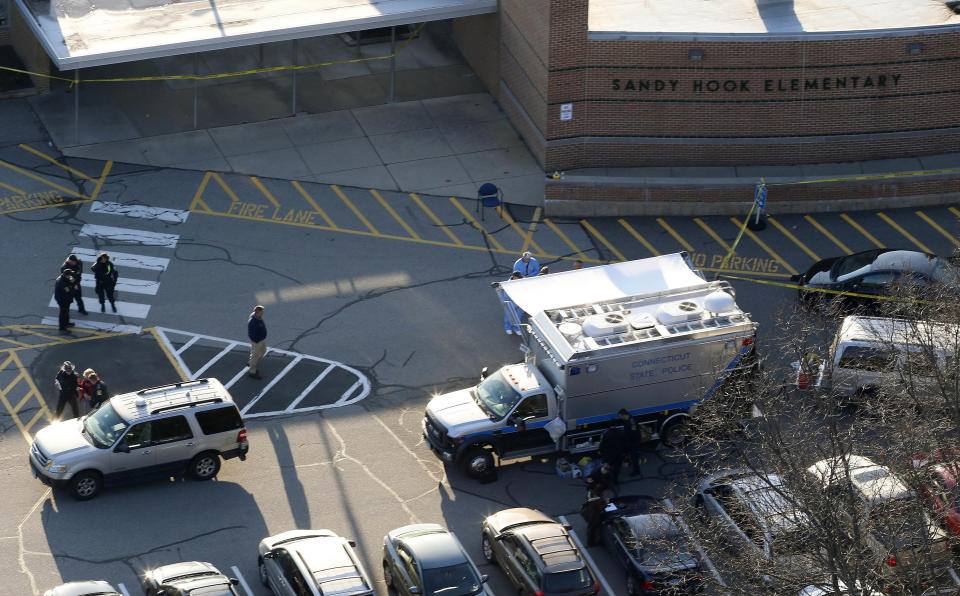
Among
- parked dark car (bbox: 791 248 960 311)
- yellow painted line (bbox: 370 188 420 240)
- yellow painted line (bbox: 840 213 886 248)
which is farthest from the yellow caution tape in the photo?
parked dark car (bbox: 791 248 960 311)

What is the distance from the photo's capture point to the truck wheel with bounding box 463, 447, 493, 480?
28438 mm

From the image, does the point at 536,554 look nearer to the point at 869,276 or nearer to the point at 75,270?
the point at 869,276

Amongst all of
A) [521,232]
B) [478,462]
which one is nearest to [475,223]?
[521,232]

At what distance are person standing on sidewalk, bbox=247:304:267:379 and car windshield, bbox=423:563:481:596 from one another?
8459 millimetres

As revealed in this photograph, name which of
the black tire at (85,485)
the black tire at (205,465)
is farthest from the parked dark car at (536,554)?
the black tire at (85,485)

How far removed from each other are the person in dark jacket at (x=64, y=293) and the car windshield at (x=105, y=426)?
15.9 ft

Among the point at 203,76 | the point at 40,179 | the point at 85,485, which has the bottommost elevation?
the point at 85,485

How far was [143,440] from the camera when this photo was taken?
89.9 feet

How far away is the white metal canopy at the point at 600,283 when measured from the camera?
102 feet

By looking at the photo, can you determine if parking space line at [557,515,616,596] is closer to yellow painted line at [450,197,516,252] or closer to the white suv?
the white suv

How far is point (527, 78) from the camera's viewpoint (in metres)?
39.7

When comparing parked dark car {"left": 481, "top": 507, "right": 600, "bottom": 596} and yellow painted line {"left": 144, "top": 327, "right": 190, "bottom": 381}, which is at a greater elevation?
yellow painted line {"left": 144, "top": 327, "right": 190, "bottom": 381}

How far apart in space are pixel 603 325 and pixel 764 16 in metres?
13.8

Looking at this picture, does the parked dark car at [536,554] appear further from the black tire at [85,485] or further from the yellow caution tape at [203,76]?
the yellow caution tape at [203,76]
